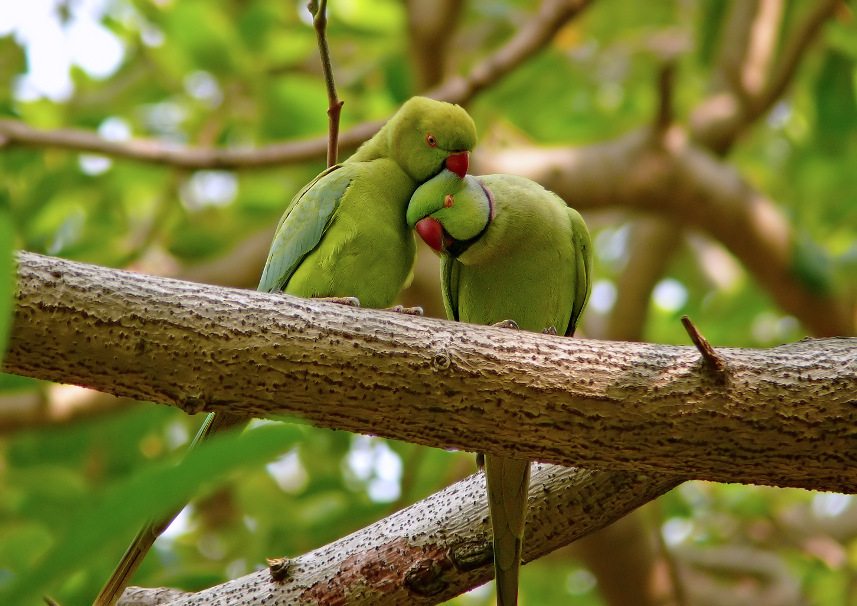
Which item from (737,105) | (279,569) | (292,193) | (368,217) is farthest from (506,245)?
(737,105)

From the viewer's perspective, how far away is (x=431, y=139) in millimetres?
3127

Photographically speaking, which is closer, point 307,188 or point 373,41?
point 307,188

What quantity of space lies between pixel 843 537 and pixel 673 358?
4.60 metres

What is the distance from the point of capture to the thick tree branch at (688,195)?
5.21 meters

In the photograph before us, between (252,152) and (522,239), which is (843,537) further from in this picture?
(252,152)

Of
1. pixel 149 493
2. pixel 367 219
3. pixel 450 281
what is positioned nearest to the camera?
pixel 149 493

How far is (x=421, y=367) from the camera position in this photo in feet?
6.85

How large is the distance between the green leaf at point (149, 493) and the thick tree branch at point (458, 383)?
4.03 feet

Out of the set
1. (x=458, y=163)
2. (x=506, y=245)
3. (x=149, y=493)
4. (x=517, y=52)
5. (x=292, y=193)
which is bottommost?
(x=149, y=493)

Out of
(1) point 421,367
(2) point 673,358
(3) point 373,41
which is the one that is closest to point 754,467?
(2) point 673,358

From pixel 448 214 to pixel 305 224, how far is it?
0.52 metres

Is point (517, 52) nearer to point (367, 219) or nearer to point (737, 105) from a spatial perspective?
point (737, 105)

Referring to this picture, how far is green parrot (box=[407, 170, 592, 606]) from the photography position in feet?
9.59

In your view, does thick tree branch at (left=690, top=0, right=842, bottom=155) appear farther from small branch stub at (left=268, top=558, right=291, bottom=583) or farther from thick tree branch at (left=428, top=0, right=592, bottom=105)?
small branch stub at (left=268, top=558, right=291, bottom=583)
